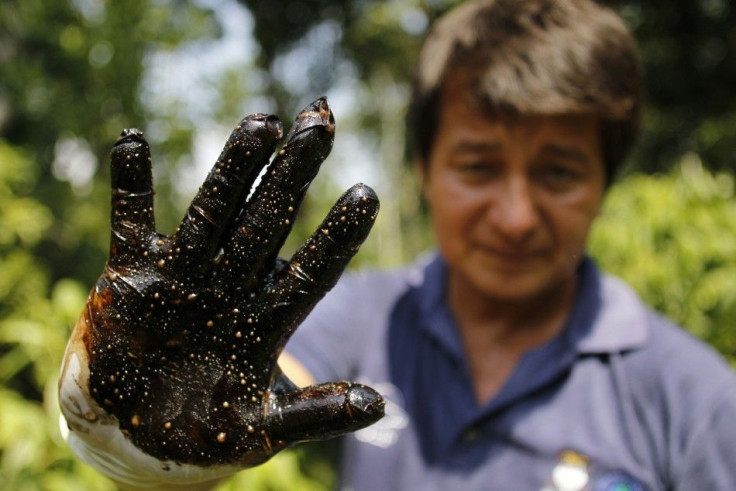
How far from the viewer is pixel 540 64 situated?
1572mm

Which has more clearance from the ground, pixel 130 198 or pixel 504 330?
pixel 130 198

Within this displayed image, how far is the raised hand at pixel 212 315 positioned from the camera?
0.99 m

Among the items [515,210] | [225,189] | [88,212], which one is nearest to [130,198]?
[225,189]

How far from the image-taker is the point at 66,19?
3.07 meters

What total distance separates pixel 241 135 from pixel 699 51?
9.67 m

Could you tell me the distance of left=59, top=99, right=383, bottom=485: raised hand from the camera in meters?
Result: 0.99

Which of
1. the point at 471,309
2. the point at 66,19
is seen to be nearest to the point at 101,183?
the point at 66,19

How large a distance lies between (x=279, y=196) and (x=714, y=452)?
1044mm

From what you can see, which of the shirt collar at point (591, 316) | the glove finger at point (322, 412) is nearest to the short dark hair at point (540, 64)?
the shirt collar at point (591, 316)

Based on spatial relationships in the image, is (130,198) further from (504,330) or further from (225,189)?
(504,330)

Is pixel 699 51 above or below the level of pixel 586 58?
below

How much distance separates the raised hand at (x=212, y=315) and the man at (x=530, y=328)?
1.86ft

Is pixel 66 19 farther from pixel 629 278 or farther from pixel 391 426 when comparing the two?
pixel 629 278

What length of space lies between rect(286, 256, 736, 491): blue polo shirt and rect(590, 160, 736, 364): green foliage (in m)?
1.25
